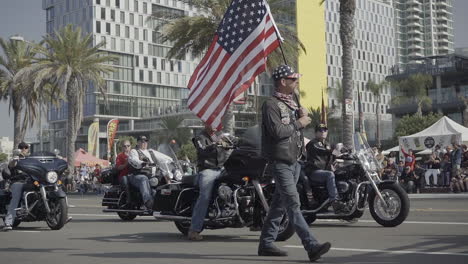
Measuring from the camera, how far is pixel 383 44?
483 feet

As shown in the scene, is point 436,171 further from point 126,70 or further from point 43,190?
point 126,70

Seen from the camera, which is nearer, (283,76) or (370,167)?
(283,76)

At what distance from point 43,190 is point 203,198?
131 inches

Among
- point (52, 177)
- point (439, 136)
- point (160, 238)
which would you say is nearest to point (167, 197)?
point (160, 238)

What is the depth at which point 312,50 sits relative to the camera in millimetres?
122812

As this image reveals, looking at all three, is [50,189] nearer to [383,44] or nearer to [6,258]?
[6,258]

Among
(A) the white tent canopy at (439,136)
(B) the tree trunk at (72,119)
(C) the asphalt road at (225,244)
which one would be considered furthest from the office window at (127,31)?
(C) the asphalt road at (225,244)

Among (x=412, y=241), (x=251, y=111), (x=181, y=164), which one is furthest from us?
(x=251, y=111)

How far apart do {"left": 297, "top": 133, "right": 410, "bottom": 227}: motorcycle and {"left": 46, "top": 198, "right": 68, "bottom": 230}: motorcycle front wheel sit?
379cm

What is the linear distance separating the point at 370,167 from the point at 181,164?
11.7 ft

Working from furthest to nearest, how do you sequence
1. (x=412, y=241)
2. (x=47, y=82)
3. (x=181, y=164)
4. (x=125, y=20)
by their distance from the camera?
(x=125, y=20) → (x=47, y=82) → (x=181, y=164) → (x=412, y=241)

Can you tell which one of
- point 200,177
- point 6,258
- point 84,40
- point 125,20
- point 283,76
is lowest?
point 6,258

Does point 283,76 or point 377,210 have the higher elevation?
point 283,76

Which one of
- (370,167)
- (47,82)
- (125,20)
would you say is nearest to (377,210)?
(370,167)
